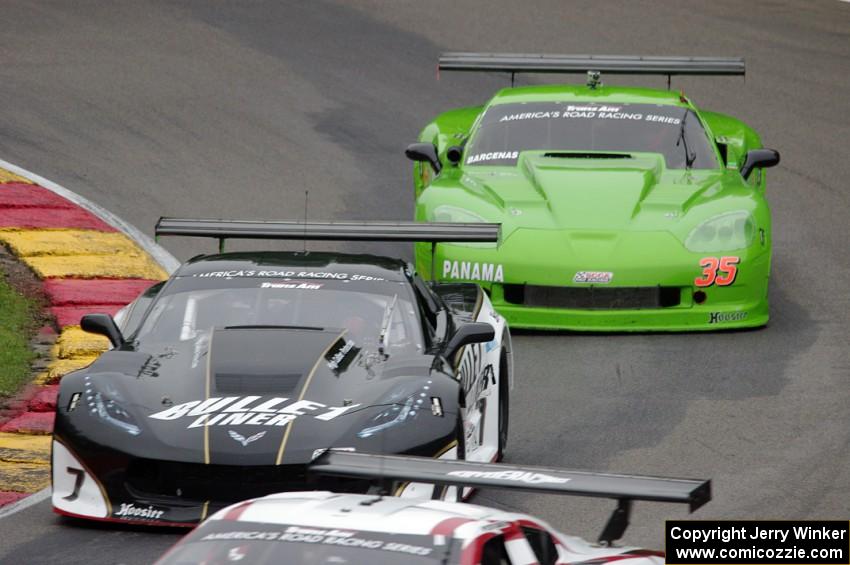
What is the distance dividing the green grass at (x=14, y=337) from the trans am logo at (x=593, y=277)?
3500 millimetres

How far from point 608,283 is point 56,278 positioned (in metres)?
3.83

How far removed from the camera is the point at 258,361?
823cm

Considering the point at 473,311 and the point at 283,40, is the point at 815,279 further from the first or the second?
the point at 283,40

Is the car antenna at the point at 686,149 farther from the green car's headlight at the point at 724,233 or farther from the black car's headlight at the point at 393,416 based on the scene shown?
the black car's headlight at the point at 393,416

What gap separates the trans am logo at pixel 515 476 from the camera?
223 inches

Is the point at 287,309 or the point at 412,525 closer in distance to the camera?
the point at 412,525

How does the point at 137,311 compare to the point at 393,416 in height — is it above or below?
above

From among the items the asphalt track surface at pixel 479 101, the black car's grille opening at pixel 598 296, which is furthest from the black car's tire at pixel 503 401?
the black car's grille opening at pixel 598 296

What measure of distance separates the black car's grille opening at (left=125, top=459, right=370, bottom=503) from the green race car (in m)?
3.62

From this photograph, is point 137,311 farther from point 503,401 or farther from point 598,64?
point 598,64

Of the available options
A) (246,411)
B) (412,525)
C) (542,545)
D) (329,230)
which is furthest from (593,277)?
(412,525)

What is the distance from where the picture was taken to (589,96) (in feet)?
46.1

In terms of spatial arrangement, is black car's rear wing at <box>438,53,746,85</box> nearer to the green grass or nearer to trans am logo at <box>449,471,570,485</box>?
the green grass

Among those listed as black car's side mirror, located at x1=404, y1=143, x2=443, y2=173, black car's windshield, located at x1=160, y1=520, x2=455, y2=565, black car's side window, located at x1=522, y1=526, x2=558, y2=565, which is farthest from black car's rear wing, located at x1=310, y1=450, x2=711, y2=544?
black car's side mirror, located at x1=404, y1=143, x2=443, y2=173
